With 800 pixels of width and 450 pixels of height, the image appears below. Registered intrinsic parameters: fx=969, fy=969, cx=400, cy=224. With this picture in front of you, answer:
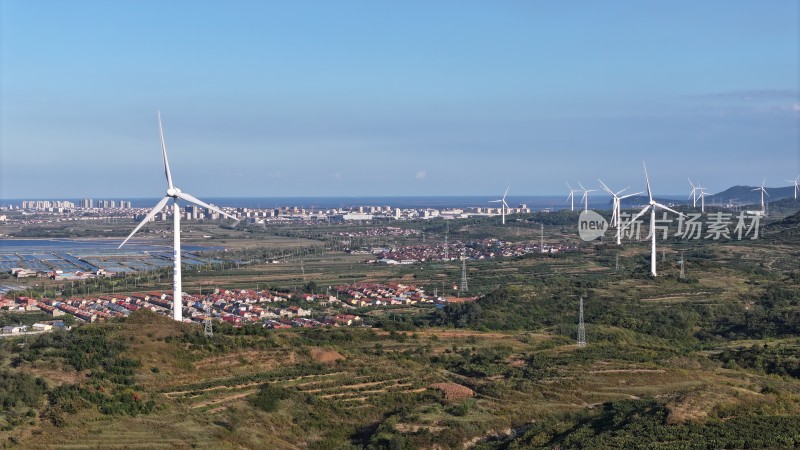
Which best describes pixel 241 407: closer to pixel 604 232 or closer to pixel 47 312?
pixel 47 312

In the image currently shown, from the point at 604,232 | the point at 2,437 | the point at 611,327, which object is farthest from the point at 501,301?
the point at 604,232

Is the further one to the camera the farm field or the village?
the village

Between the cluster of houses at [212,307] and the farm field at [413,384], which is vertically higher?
the farm field at [413,384]

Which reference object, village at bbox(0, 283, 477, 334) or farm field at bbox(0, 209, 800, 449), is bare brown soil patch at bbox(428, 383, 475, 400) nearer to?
farm field at bbox(0, 209, 800, 449)

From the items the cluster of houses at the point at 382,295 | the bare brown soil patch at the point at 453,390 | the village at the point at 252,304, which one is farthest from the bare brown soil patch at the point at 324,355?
the cluster of houses at the point at 382,295

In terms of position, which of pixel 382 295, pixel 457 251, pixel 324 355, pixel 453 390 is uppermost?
pixel 324 355

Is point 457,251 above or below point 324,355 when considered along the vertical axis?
below

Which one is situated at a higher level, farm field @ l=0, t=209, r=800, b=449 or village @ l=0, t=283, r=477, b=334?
farm field @ l=0, t=209, r=800, b=449

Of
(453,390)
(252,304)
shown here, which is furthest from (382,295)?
(453,390)

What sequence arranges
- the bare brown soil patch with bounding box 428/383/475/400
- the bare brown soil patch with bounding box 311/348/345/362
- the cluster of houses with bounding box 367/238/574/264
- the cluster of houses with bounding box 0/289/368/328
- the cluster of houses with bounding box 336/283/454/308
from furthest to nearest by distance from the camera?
the cluster of houses with bounding box 367/238/574/264 < the cluster of houses with bounding box 336/283/454/308 < the cluster of houses with bounding box 0/289/368/328 < the bare brown soil patch with bounding box 311/348/345/362 < the bare brown soil patch with bounding box 428/383/475/400

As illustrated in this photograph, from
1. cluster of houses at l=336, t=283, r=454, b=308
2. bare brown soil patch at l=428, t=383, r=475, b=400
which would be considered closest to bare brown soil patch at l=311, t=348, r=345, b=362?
bare brown soil patch at l=428, t=383, r=475, b=400

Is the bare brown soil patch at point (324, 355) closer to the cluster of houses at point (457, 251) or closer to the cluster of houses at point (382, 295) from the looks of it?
the cluster of houses at point (382, 295)

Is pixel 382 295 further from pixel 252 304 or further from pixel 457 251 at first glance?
pixel 457 251
